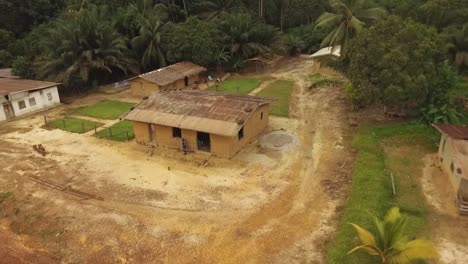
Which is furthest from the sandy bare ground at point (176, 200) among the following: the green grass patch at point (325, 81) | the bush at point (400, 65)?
the green grass patch at point (325, 81)

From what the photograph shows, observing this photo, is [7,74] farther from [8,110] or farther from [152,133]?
[152,133]


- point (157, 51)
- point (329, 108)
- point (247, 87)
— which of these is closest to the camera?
point (329, 108)

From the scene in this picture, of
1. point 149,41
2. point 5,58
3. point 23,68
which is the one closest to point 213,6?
point 149,41

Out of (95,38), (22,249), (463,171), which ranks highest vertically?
(95,38)

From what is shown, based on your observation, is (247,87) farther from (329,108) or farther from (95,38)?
(95,38)

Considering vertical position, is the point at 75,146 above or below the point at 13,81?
below

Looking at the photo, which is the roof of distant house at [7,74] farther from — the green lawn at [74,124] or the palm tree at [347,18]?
the palm tree at [347,18]

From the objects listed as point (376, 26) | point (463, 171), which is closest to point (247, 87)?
point (376, 26)
